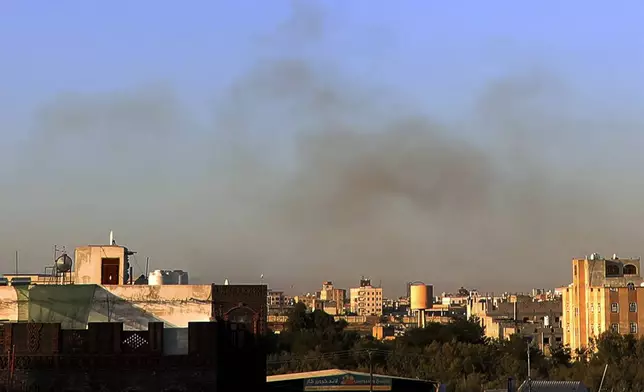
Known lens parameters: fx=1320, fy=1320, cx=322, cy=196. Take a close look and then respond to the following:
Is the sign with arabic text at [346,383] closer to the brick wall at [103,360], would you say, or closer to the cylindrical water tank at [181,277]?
the cylindrical water tank at [181,277]

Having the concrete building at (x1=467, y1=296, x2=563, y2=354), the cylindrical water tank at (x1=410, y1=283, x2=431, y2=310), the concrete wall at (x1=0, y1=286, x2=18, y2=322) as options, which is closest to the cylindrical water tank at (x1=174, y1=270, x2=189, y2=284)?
the concrete wall at (x1=0, y1=286, x2=18, y2=322)

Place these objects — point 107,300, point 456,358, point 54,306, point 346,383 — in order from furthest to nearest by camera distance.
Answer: point 456,358
point 346,383
point 107,300
point 54,306

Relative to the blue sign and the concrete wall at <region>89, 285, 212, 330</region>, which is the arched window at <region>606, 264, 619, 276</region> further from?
the concrete wall at <region>89, 285, 212, 330</region>

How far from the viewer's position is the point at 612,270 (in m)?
140

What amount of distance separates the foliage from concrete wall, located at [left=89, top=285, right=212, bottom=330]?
27545 mm

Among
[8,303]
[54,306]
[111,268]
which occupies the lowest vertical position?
[54,306]

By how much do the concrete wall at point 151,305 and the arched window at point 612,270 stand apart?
91.3 metres

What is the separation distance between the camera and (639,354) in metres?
101

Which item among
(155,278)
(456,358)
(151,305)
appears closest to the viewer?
(151,305)

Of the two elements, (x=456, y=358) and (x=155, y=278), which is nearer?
(x=155, y=278)

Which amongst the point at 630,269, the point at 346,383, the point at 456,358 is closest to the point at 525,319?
the point at 630,269

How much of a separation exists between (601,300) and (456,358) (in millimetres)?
39781

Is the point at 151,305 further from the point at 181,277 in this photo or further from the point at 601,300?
the point at 601,300

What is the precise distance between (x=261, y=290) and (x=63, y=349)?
4039cm
